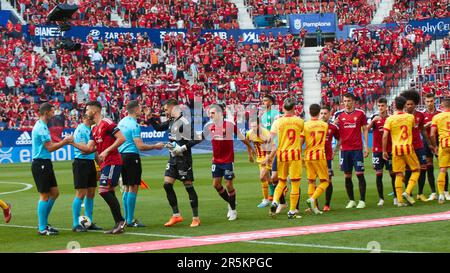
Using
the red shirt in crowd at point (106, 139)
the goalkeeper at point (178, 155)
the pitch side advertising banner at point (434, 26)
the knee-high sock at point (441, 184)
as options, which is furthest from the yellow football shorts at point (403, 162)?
the pitch side advertising banner at point (434, 26)

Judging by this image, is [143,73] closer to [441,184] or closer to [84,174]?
[441,184]

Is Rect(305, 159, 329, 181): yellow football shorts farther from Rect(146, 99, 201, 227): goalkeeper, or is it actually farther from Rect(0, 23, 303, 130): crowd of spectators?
Rect(0, 23, 303, 130): crowd of spectators

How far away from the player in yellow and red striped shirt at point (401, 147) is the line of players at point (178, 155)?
2.14 feet

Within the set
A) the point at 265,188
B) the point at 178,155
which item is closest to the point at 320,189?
the point at 265,188

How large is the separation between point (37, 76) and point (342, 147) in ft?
103

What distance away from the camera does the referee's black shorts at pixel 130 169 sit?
16500mm

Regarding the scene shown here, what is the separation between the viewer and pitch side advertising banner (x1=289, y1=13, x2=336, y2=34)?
192 ft

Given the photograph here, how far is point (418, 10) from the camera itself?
58.0 m

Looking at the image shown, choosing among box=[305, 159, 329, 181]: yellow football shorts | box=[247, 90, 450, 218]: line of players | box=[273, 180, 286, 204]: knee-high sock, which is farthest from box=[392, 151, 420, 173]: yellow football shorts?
box=[273, 180, 286, 204]: knee-high sock

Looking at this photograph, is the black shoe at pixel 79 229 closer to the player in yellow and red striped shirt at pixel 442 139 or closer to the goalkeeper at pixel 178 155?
the goalkeeper at pixel 178 155

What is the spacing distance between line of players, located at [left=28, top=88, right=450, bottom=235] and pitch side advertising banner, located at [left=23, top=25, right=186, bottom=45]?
32.8 m

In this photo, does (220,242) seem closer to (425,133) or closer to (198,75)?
(425,133)

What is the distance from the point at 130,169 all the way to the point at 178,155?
98 cm
